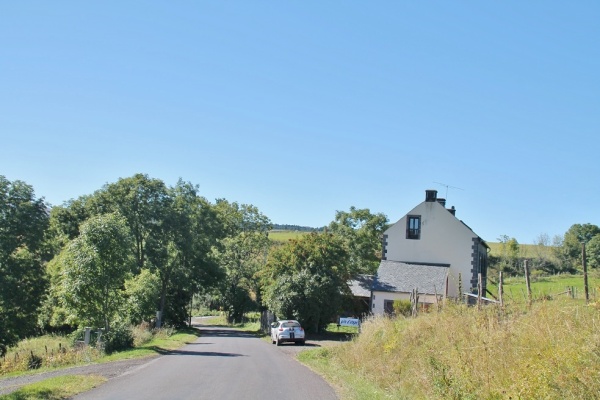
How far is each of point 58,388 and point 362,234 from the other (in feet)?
184

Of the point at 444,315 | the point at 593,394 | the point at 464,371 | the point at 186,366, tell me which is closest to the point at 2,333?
the point at 186,366

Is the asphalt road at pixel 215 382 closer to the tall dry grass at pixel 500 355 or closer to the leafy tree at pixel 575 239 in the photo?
the tall dry grass at pixel 500 355

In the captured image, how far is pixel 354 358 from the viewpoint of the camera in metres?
20.0

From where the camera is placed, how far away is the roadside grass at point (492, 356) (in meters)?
7.95

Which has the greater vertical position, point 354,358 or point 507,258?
point 507,258

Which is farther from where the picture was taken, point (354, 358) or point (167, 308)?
point (167, 308)

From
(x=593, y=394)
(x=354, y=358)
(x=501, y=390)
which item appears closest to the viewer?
(x=593, y=394)

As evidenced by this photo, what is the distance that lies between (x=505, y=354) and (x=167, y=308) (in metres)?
52.1

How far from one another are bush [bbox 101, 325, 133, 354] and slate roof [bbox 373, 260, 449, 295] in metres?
20.8

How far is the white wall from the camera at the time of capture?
155 ft

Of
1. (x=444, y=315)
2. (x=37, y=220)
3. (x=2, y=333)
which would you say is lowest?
(x=2, y=333)

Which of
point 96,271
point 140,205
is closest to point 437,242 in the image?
point 140,205

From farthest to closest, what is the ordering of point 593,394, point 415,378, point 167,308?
point 167,308 < point 415,378 < point 593,394

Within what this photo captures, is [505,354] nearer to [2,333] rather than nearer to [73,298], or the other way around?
[73,298]
